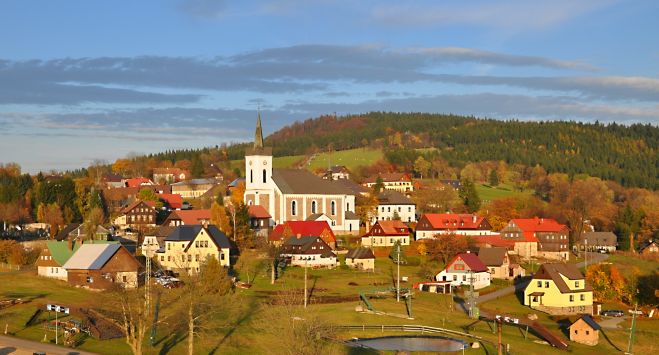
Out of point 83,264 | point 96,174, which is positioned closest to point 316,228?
point 83,264

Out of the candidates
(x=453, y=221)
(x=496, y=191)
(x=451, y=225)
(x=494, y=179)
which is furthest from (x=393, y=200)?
(x=494, y=179)

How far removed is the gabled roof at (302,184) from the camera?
118562 mm

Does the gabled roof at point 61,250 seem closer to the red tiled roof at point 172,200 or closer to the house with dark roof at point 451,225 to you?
the house with dark roof at point 451,225

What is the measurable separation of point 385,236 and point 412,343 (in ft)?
158

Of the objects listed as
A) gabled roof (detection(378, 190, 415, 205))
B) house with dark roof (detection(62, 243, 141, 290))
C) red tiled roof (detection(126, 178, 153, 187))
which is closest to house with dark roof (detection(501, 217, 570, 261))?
gabled roof (detection(378, 190, 415, 205))

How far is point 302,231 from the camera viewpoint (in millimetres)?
103562

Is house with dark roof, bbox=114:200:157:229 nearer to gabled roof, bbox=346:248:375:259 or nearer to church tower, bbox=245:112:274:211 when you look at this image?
church tower, bbox=245:112:274:211

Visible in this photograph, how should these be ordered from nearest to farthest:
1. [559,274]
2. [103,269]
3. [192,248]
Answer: [103,269] < [559,274] < [192,248]

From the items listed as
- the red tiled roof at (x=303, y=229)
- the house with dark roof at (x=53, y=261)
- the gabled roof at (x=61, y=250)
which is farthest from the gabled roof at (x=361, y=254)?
the house with dark roof at (x=53, y=261)

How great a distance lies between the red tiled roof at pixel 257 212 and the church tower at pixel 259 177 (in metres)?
1.91

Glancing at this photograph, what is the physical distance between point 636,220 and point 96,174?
99150 mm

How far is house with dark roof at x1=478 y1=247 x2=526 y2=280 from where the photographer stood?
9075cm

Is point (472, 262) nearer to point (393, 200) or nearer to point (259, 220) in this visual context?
point (259, 220)

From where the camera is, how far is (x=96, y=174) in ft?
582
